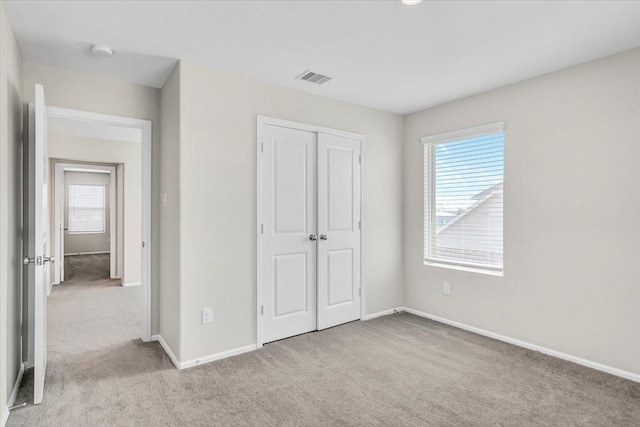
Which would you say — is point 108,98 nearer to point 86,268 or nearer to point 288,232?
point 288,232

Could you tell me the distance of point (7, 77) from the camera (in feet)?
7.01

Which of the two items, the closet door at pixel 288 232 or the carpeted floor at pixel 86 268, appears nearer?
the closet door at pixel 288 232

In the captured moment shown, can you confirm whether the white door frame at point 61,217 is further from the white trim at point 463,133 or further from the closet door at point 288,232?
the white trim at point 463,133

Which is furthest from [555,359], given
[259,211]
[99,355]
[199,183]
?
[99,355]

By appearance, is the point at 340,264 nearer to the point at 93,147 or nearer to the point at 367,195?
the point at 367,195

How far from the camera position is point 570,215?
9.52ft

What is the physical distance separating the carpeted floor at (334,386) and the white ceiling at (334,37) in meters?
2.42

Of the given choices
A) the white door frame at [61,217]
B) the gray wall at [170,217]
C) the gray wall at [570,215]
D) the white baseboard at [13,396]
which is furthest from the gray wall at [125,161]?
the gray wall at [570,215]

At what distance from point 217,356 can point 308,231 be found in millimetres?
1398

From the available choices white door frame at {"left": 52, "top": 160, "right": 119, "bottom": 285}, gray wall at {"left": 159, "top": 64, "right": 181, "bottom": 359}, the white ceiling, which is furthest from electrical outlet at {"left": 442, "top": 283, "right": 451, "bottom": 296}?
white door frame at {"left": 52, "top": 160, "right": 119, "bottom": 285}

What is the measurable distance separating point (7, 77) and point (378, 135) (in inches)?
129

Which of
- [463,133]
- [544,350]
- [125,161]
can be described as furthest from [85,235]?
[544,350]

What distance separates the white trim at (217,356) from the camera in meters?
2.76

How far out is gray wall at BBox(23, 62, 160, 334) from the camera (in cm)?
284
